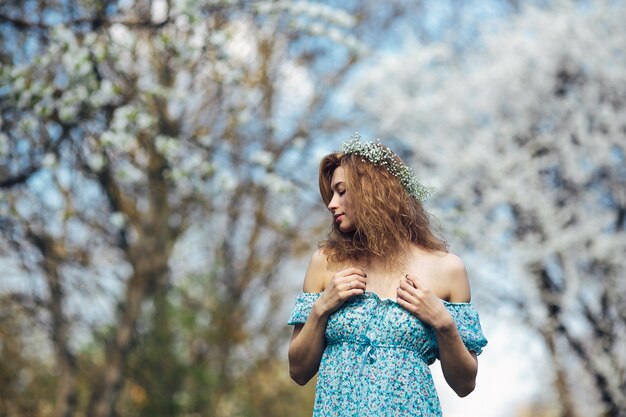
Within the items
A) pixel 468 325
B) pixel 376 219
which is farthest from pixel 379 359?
pixel 376 219

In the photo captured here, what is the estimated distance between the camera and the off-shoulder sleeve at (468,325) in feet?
8.58

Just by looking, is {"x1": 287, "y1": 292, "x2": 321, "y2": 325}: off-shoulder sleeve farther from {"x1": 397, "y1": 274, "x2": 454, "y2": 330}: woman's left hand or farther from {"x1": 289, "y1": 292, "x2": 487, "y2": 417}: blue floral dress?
{"x1": 397, "y1": 274, "x2": 454, "y2": 330}: woman's left hand

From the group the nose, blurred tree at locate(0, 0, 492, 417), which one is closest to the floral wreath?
the nose

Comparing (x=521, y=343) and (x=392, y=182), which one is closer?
(x=392, y=182)

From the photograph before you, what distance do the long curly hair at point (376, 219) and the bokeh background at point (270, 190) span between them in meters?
3.39

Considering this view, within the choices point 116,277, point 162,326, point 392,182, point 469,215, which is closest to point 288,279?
point 162,326

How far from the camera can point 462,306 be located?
2.65 meters

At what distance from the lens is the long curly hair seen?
2.65 metres

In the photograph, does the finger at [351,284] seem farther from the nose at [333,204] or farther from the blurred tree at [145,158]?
the blurred tree at [145,158]

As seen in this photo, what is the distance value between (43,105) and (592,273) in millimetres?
6985

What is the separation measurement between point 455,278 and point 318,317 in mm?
427

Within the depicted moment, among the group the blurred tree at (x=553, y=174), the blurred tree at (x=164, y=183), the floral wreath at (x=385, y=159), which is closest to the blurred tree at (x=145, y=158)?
the blurred tree at (x=164, y=183)

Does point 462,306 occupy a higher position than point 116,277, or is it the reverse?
point 116,277

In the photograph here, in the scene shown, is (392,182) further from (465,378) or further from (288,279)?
(288,279)
